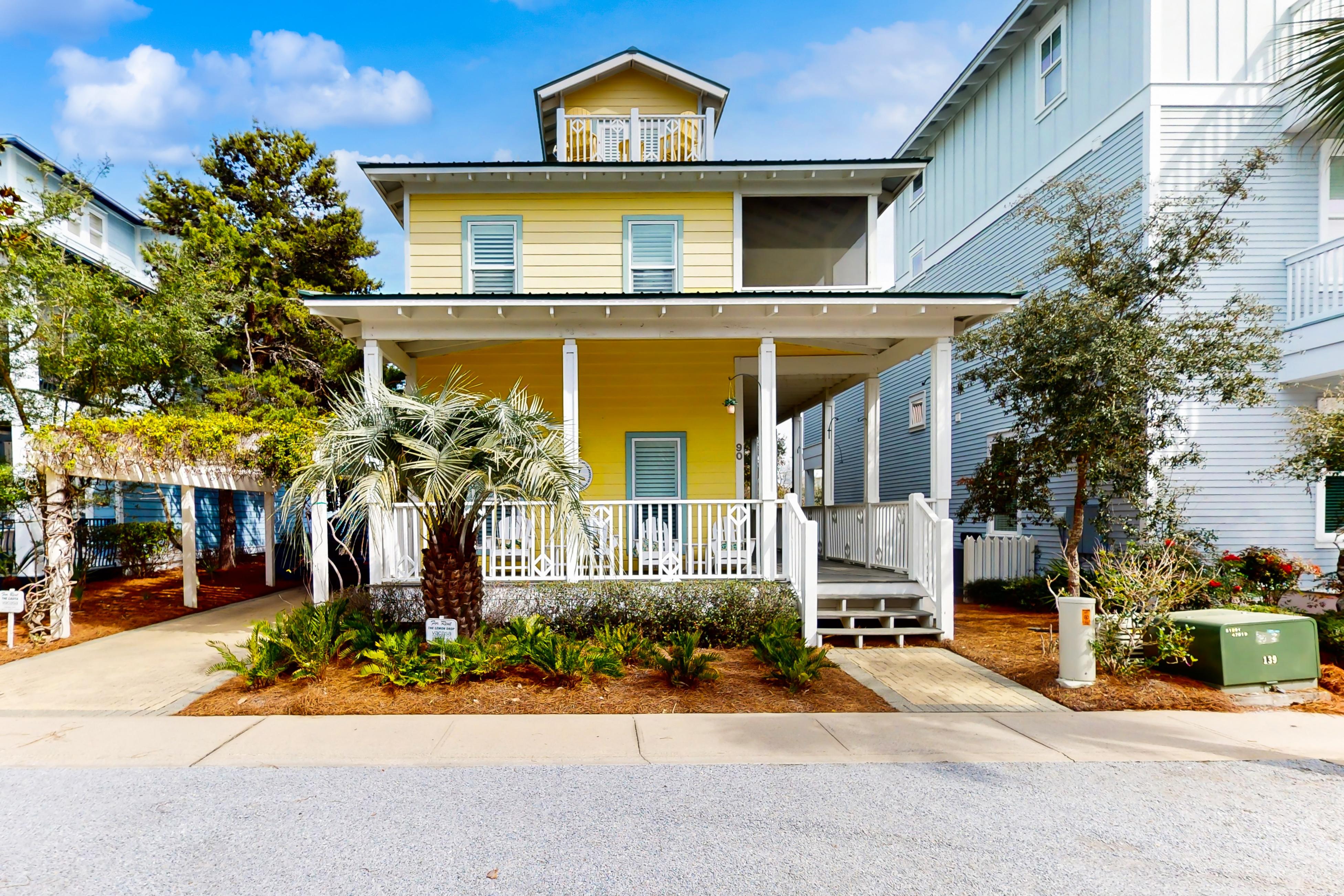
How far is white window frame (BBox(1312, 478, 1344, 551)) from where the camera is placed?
10906mm

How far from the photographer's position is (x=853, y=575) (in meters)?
9.76

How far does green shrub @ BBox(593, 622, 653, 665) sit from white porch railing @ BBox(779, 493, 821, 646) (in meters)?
1.79

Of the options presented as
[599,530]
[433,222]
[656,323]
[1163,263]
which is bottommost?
[599,530]

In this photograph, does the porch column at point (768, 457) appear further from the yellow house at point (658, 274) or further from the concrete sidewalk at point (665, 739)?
the concrete sidewalk at point (665, 739)

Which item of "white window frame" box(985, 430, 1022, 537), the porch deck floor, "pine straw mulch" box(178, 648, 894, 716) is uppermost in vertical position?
"white window frame" box(985, 430, 1022, 537)

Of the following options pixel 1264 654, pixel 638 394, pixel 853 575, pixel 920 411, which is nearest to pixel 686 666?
pixel 853 575

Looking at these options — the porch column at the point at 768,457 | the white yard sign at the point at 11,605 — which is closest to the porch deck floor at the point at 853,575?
the porch column at the point at 768,457

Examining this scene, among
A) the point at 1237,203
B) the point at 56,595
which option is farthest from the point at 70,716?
the point at 1237,203

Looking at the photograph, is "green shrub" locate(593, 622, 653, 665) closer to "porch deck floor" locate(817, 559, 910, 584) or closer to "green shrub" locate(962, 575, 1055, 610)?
"porch deck floor" locate(817, 559, 910, 584)

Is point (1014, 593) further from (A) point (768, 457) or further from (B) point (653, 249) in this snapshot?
(B) point (653, 249)

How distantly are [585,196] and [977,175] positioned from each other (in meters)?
9.67

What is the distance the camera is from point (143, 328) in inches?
412

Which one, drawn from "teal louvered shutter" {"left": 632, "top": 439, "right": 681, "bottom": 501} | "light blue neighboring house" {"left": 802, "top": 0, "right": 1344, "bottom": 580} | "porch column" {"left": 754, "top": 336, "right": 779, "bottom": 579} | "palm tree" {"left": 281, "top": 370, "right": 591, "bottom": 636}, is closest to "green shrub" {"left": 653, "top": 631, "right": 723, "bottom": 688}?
"palm tree" {"left": 281, "top": 370, "right": 591, "bottom": 636}

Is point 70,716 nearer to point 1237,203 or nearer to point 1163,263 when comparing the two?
point 1163,263
